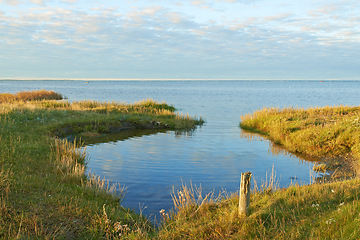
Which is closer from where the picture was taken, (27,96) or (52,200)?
(52,200)

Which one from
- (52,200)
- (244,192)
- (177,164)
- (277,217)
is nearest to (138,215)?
(52,200)

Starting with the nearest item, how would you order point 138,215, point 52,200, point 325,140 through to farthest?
1. point 52,200
2. point 138,215
3. point 325,140

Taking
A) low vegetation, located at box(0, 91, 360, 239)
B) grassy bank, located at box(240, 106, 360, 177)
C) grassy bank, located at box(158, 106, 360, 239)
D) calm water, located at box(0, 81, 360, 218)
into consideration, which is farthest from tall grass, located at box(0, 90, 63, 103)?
grassy bank, located at box(158, 106, 360, 239)

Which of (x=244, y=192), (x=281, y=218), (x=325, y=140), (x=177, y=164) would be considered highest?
(x=244, y=192)

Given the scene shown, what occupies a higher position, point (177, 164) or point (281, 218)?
point (281, 218)

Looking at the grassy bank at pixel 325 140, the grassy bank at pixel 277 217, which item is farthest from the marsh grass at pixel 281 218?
the grassy bank at pixel 325 140

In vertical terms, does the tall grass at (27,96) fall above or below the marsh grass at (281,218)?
above

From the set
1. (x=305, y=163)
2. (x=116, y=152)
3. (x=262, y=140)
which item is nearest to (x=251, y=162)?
(x=305, y=163)

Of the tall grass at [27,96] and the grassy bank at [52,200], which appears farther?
the tall grass at [27,96]

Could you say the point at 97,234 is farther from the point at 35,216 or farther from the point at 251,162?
the point at 251,162

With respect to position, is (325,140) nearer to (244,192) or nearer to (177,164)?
(177,164)

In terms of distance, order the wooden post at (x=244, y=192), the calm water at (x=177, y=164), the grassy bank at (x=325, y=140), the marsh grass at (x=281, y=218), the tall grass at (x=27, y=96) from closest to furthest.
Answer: the marsh grass at (x=281, y=218) < the wooden post at (x=244, y=192) < the calm water at (x=177, y=164) < the grassy bank at (x=325, y=140) < the tall grass at (x=27, y=96)

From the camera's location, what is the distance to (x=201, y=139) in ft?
77.6

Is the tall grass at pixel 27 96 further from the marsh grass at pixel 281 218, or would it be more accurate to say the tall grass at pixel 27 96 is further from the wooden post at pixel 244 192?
the wooden post at pixel 244 192
